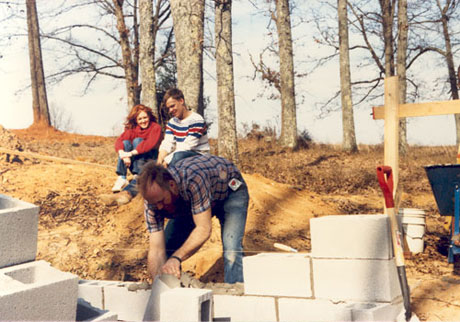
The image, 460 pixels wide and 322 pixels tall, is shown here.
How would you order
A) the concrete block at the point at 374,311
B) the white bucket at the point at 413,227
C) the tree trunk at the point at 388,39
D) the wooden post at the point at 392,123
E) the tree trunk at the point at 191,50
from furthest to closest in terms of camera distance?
the tree trunk at the point at 388,39
the tree trunk at the point at 191,50
the white bucket at the point at 413,227
the wooden post at the point at 392,123
the concrete block at the point at 374,311

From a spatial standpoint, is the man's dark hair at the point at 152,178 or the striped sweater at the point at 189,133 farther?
the striped sweater at the point at 189,133

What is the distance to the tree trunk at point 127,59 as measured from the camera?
14773mm

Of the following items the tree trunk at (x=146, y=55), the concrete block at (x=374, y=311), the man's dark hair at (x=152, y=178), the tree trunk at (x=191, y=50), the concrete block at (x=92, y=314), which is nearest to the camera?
the concrete block at (x=92, y=314)

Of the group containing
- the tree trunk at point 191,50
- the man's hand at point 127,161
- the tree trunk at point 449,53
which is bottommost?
the man's hand at point 127,161

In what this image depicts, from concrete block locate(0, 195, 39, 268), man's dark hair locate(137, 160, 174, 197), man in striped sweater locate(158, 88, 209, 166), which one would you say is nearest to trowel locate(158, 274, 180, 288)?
man's dark hair locate(137, 160, 174, 197)

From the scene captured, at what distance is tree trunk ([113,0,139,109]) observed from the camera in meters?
14.8

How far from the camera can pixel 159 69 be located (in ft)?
56.1

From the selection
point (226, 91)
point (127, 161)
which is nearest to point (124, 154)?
point (127, 161)

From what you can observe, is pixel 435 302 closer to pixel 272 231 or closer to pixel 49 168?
pixel 272 231

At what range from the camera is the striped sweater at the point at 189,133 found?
20.4 feet

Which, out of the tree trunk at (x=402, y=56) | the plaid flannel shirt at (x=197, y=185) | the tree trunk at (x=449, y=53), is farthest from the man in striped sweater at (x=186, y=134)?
the tree trunk at (x=449, y=53)

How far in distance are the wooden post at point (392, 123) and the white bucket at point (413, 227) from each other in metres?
2.22

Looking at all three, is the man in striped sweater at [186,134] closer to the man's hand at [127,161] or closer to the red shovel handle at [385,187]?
the man's hand at [127,161]

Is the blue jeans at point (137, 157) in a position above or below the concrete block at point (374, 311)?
above
